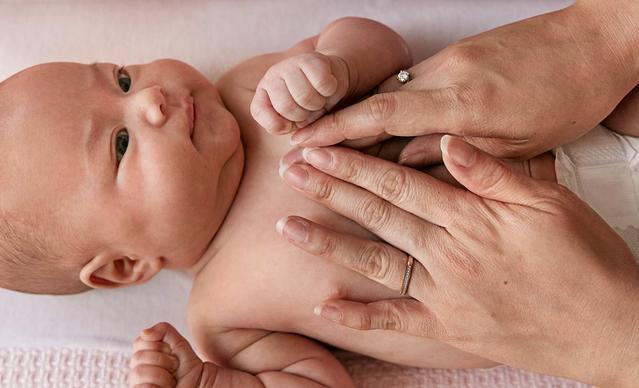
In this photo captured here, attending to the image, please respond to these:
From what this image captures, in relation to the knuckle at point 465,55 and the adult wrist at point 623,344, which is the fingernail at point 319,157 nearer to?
the knuckle at point 465,55

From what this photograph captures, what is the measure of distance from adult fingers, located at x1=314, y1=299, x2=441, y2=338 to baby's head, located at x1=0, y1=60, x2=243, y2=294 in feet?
1.20

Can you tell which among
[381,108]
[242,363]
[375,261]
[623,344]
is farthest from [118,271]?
[623,344]

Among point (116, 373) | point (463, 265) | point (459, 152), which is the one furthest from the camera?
point (116, 373)

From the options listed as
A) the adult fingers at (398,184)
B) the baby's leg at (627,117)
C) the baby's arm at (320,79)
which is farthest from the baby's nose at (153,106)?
the baby's leg at (627,117)

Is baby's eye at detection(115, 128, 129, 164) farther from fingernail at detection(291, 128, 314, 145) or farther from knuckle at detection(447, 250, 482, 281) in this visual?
knuckle at detection(447, 250, 482, 281)

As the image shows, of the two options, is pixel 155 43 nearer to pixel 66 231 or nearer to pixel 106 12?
pixel 106 12

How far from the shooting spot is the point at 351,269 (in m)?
1.25

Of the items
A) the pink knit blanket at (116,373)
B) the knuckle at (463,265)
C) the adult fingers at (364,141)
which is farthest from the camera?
the pink knit blanket at (116,373)

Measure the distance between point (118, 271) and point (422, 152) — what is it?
2.26ft

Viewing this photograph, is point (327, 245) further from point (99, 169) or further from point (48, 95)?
point (48, 95)

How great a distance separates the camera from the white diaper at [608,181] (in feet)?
4.25

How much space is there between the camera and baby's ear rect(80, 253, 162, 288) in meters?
1.38

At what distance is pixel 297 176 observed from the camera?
118cm

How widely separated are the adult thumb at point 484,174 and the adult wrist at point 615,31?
1.02ft
